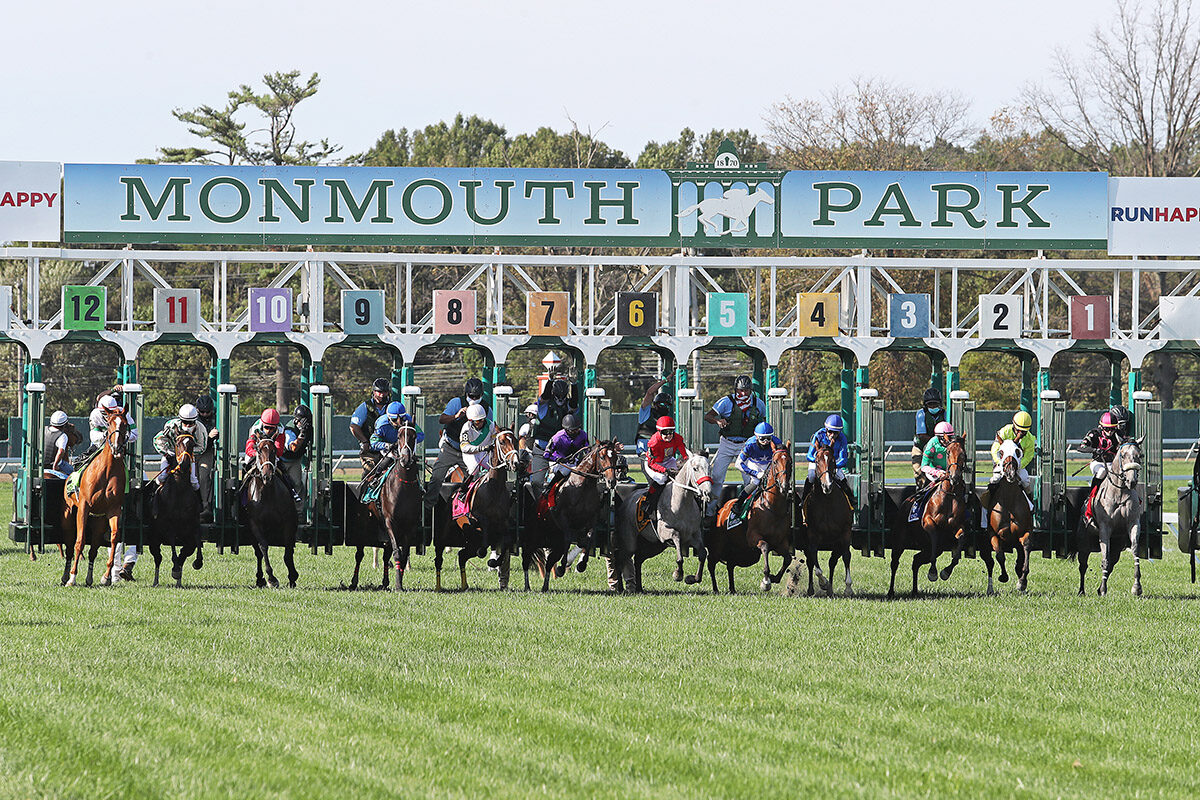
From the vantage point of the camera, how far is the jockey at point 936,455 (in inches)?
627

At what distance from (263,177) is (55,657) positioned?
1368 centimetres

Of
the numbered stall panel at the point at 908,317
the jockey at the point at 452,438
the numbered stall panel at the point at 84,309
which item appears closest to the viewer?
the jockey at the point at 452,438

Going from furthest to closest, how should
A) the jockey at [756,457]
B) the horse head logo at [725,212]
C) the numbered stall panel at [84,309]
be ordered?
the horse head logo at [725,212]
the numbered stall panel at [84,309]
the jockey at [756,457]

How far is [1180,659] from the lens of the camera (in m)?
11.3

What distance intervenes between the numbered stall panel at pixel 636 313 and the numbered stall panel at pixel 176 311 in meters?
5.84

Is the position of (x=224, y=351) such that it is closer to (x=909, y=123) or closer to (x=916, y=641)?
(x=916, y=641)

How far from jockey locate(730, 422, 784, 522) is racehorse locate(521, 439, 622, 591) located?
124 cm

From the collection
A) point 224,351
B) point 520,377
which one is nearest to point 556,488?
point 224,351

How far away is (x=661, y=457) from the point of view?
1598 cm

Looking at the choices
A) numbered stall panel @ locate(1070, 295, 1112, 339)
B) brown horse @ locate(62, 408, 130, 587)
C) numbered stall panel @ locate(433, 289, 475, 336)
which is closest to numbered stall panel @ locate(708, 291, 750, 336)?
numbered stall panel @ locate(433, 289, 475, 336)

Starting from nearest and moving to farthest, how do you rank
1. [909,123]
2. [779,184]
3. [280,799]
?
[280,799]
[779,184]
[909,123]

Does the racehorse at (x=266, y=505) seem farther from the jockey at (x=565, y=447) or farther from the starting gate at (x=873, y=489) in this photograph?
the starting gate at (x=873, y=489)

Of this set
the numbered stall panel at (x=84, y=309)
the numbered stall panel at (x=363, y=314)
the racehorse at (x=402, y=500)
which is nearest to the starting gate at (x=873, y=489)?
the racehorse at (x=402, y=500)

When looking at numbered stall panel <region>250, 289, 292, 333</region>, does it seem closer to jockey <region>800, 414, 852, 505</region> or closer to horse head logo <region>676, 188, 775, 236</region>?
horse head logo <region>676, 188, 775, 236</region>
